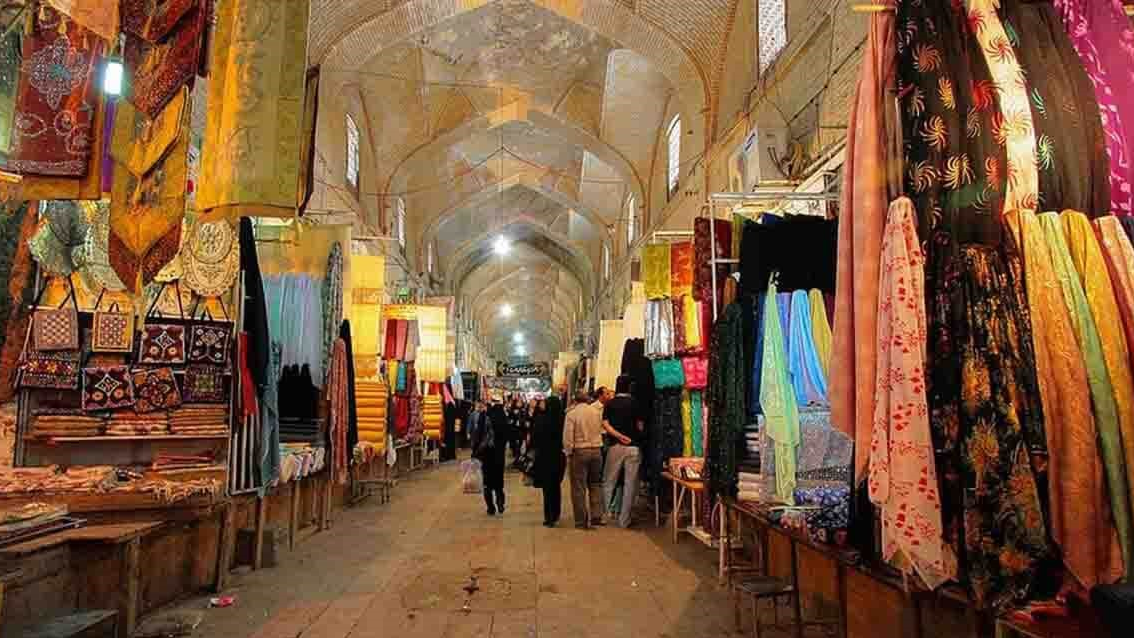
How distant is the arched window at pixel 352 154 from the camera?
12.7m

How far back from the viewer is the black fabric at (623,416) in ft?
26.3

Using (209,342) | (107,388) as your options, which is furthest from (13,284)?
(209,342)

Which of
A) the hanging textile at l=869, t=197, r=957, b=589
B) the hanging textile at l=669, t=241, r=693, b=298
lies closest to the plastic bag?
the hanging textile at l=669, t=241, r=693, b=298

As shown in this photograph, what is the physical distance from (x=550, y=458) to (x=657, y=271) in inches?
96.2

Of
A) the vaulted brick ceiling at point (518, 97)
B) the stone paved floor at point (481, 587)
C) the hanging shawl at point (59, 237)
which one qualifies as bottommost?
the stone paved floor at point (481, 587)

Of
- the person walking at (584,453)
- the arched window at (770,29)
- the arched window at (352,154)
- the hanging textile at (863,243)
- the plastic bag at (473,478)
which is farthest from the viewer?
the arched window at (352,154)

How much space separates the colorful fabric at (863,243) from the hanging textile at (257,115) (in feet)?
7.62

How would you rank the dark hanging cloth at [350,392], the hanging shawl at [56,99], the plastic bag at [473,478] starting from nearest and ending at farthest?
the hanging shawl at [56,99] < the dark hanging cloth at [350,392] < the plastic bag at [473,478]

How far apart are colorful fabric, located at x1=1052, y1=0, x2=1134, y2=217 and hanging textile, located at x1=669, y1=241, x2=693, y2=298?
15.8ft

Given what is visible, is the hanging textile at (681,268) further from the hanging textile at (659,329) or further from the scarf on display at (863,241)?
the scarf on display at (863,241)

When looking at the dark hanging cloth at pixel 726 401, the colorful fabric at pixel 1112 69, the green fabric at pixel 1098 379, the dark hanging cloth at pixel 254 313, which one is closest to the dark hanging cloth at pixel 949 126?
the green fabric at pixel 1098 379

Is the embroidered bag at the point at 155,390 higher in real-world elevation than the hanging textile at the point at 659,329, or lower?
lower

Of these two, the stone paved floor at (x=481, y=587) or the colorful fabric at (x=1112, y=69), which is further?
the stone paved floor at (x=481, y=587)

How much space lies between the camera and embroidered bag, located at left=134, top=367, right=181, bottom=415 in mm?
5066
